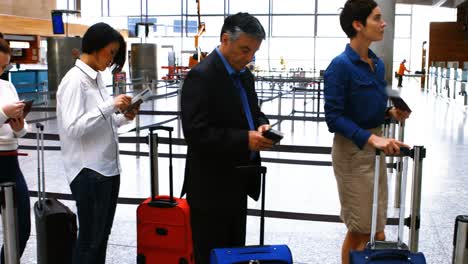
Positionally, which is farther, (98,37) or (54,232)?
(54,232)

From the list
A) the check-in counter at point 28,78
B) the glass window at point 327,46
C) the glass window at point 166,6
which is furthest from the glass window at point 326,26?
the check-in counter at point 28,78

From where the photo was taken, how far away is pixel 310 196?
6.30 meters

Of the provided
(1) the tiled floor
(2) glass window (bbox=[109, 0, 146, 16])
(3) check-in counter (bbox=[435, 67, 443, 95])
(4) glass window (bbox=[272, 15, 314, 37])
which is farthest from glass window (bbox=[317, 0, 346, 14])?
(1) the tiled floor

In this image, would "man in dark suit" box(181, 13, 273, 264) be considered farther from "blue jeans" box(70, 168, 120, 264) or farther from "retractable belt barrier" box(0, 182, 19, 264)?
"retractable belt barrier" box(0, 182, 19, 264)

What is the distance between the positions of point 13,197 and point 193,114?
88 cm

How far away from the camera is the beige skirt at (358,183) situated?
296cm

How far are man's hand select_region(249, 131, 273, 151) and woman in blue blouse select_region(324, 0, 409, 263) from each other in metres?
0.61

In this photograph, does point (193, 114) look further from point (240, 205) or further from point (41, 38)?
point (41, 38)

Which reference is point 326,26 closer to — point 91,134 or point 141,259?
point 141,259

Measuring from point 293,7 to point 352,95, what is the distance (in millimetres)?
31225

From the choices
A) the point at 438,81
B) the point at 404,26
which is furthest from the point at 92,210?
the point at 404,26

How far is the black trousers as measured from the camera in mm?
2596

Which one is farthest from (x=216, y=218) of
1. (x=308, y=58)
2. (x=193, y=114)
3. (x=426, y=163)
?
(x=308, y=58)

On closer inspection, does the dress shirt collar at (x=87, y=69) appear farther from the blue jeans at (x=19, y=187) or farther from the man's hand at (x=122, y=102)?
the blue jeans at (x=19, y=187)
